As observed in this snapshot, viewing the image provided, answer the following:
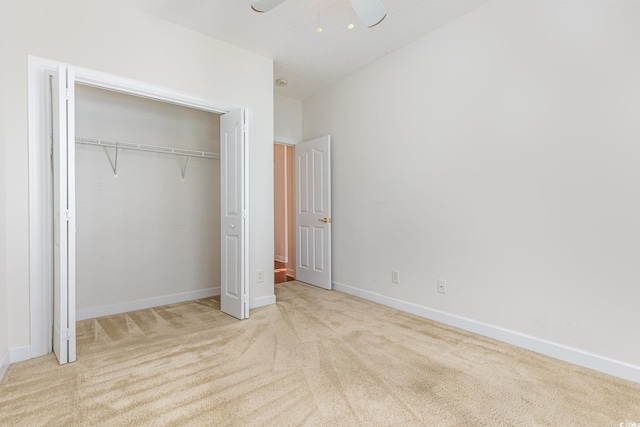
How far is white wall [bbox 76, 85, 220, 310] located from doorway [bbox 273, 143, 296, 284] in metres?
2.03

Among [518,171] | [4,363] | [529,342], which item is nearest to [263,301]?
[4,363]

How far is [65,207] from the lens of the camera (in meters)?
2.16

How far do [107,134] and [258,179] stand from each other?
5.36ft

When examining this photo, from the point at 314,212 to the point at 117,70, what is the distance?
2.76 metres

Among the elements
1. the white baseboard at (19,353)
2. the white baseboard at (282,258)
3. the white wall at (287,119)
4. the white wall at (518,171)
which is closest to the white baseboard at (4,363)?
the white baseboard at (19,353)

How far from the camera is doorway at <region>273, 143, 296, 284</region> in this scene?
598 cm

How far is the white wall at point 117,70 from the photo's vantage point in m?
2.24

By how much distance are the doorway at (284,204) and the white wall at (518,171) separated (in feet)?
8.19

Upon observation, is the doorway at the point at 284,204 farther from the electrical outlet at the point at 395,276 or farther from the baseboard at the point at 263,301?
the electrical outlet at the point at 395,276

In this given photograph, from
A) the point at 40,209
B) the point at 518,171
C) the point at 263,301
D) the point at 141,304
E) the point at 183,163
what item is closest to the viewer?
the point at 40,209

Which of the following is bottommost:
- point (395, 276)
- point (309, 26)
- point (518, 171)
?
point (395, 276)

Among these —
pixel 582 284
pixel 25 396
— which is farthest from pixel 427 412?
pixel 25 396

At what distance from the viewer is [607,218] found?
82.0 inches

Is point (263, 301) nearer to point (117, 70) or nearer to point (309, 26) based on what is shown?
point (117, 70)
